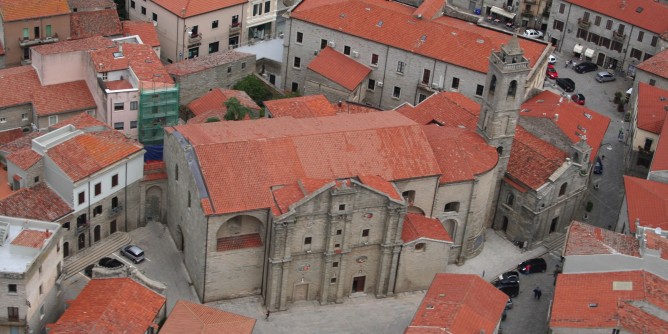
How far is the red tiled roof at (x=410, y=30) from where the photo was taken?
125 m

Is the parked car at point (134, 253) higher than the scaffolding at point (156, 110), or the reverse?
the scaffolding at point (156, 110)

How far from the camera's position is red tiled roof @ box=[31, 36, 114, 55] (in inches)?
4476

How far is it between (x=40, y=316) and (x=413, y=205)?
3552 cm

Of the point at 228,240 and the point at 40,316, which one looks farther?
the point at 228,240

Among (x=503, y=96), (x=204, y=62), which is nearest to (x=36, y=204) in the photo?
(x=204, y=62)

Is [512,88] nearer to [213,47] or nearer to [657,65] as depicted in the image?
[657,65]

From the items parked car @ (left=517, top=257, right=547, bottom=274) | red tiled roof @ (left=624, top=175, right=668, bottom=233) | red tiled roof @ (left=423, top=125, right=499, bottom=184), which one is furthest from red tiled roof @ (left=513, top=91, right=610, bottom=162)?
parked car @ (left=517, top=257, right=547, bottom=274)

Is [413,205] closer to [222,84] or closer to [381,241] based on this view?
[381,241]

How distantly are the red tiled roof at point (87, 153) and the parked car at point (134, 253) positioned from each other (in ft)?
28.4

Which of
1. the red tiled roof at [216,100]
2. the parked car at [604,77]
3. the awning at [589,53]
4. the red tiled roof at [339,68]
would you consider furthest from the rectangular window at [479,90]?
the awning at [589,53]

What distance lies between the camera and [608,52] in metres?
150

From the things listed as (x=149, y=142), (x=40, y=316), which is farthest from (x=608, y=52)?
(x=40, y=316)

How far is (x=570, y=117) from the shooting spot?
119062mm

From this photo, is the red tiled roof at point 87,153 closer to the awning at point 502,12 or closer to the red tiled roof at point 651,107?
the red tiled roof at point 651,107
